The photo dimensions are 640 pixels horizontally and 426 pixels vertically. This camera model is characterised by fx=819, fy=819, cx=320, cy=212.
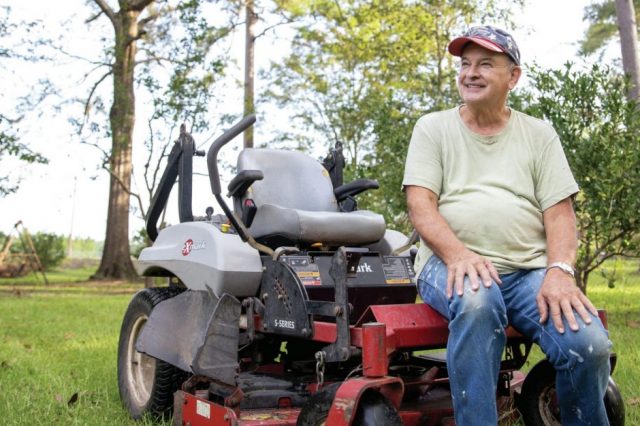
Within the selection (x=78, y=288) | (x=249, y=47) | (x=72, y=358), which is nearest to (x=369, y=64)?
(x=249, y=47)

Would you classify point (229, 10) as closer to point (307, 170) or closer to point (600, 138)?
point (600, 138)

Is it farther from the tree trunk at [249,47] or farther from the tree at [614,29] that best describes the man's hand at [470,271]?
the tree trunk at [249,47]

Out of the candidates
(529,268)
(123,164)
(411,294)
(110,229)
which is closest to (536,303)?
(529,268)

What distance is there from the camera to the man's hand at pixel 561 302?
264 centimetres

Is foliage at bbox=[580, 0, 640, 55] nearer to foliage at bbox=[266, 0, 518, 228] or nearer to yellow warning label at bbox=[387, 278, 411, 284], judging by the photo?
foliage at bbox=[266, 0, 518, 228]

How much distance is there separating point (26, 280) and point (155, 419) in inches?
717

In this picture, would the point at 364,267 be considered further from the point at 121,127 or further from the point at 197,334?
the point at 121,127

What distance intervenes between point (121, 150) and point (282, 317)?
1376 centimetres

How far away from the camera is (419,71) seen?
760 inches

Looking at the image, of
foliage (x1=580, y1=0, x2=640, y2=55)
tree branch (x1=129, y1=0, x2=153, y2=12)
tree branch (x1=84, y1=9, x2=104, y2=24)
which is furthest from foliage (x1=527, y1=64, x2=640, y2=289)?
foliage (x1=580, y1=0, x2=640, y2=55)

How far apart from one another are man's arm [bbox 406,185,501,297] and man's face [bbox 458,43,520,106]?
400mm

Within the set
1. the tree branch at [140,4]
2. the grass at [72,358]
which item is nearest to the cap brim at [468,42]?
the grass at [72,358]

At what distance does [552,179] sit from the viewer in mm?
3066

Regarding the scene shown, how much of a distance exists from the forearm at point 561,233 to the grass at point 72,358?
Result: 4.60 ft
